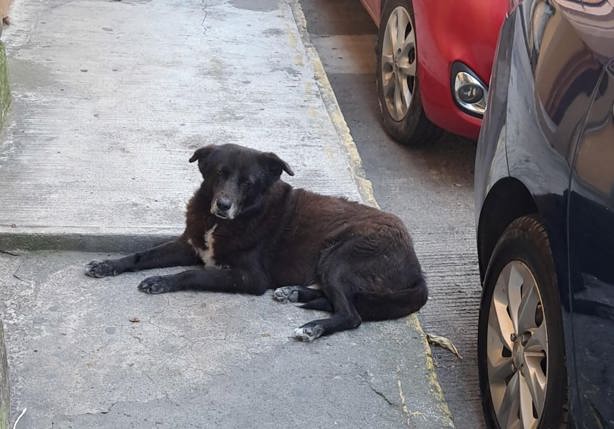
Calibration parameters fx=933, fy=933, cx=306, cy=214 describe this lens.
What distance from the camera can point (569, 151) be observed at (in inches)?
118

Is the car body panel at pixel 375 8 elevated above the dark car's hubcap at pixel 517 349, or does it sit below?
below

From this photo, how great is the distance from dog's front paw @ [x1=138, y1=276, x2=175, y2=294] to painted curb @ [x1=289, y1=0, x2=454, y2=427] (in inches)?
46.3

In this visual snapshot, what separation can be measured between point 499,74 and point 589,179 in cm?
134

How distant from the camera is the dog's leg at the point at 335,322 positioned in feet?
13.9

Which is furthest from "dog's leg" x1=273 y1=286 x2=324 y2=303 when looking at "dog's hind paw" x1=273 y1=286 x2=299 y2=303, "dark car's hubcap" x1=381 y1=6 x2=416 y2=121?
"dark car's hubcap" x1=381 y1=6 x2=416 y2=121

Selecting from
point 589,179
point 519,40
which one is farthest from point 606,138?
point 519,40

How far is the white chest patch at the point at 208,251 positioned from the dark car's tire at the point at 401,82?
2.32m

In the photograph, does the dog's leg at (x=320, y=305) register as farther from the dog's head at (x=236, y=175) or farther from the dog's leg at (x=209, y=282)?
the dog's head at (x=236, y=175)

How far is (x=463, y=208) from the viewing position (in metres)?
6.17

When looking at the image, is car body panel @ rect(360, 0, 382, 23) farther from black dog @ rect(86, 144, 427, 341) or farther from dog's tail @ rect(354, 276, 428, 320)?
dog's tail @ rect(354, 276, 428, 320)

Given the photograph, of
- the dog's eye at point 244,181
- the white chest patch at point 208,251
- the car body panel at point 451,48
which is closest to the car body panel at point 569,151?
the dog's eye at point 244,181

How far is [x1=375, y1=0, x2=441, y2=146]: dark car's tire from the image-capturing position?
21.8 feet

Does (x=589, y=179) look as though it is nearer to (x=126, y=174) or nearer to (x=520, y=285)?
(x=520, y=285)

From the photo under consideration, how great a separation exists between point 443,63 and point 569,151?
3142mm
